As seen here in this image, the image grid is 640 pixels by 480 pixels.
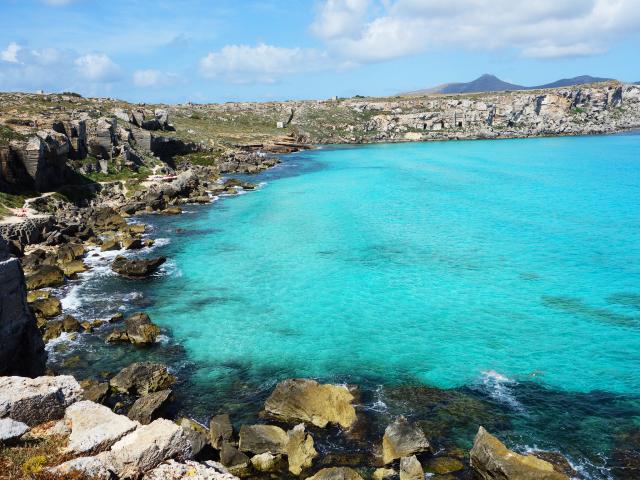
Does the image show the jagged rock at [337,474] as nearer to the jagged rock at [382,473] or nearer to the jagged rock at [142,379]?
the jagged rock at [382,473]

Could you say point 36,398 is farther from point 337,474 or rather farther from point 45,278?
point 45,278

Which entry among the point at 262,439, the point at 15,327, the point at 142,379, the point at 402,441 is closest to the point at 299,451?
the point at 262,439

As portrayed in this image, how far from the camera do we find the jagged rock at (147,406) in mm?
20781

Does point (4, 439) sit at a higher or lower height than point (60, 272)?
higher

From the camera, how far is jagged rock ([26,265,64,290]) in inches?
1437

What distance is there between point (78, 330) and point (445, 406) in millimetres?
22411

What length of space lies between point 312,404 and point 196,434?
533 centimetres

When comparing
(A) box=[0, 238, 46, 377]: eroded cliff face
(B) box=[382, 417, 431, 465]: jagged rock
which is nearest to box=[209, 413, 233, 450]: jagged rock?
(B) box=[382, 417, 431, 465]: jagged rock

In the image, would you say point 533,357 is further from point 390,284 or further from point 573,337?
point 390,284

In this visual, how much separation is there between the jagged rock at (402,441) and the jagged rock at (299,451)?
282 centimetres

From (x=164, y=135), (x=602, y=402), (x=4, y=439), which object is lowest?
(x=602, y=402)

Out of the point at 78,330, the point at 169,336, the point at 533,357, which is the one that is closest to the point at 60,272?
the point at 78,330

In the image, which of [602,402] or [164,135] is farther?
[164,135]

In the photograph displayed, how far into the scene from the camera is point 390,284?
1483 inches
